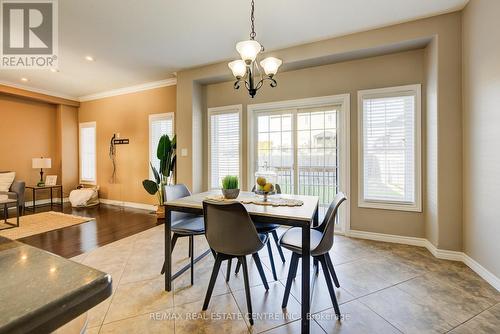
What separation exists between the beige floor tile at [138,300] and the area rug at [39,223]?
8.75 ft

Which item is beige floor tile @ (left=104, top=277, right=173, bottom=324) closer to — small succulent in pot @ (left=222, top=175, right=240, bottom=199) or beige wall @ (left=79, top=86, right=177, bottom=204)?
small succulent in pot @ (left=222, top=175, right=240, bottom=199)

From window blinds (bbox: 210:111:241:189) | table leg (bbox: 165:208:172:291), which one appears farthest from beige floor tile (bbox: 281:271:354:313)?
window blinds (bbox: 210:111:241:189)

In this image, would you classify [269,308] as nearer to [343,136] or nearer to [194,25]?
[343,136]

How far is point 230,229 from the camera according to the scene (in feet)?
5.73

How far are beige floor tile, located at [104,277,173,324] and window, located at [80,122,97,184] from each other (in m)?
5.18

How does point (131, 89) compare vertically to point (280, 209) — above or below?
above

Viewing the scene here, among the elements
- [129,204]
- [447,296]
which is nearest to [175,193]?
[447,296]

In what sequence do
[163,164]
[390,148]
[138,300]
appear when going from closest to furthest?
[138,300]
[390,148]
[163,164]

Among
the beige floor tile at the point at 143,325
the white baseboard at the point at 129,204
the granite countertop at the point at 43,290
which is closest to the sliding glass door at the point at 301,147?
the beige floor tile at the point at 143,325

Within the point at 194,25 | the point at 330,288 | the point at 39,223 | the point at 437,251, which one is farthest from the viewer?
the point at 39,223

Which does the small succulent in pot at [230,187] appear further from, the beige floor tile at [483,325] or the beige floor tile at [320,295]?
the beige floor tile at [483,325]

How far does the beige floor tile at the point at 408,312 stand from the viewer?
1710 millimetres

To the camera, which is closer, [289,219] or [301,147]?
[289,219]

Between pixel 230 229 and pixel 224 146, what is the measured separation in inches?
114
